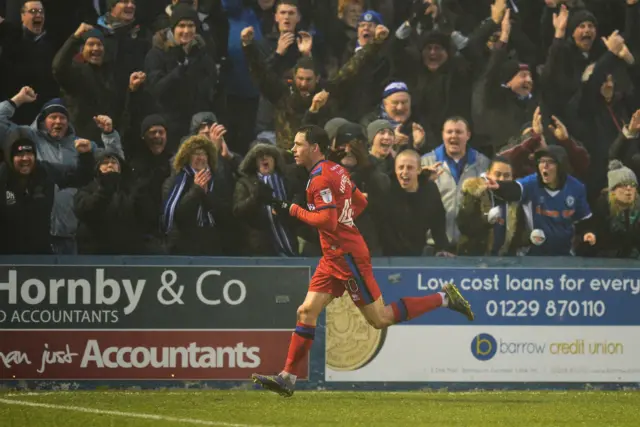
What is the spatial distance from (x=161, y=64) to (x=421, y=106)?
8.48 ft

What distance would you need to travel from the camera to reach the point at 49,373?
10.8 m

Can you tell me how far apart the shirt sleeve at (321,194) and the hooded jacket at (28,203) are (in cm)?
247

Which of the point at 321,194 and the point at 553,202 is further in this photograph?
the point at 553,202

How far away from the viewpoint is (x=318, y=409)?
9.45 m

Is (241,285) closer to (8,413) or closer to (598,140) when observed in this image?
(8,413)

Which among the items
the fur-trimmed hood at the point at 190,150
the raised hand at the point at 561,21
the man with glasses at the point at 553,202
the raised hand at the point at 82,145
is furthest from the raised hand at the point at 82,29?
the raised hand at the point at 561,21

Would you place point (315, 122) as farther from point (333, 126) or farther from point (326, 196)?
point (326, 196)

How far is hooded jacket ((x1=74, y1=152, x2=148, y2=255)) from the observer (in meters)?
10.8

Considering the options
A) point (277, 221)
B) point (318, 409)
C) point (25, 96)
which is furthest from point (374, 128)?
point (25, 96)

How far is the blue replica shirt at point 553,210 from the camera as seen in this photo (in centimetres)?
1148

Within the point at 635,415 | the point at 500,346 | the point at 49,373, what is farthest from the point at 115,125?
the point at 635,415

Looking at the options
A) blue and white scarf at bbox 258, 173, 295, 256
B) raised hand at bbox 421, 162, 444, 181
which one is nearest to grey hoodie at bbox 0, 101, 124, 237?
blue and white scarf at bbox 258, 173, 295, 256

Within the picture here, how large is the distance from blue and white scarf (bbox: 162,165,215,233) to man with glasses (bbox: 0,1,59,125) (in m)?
1.45

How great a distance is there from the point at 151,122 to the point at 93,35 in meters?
0.99
